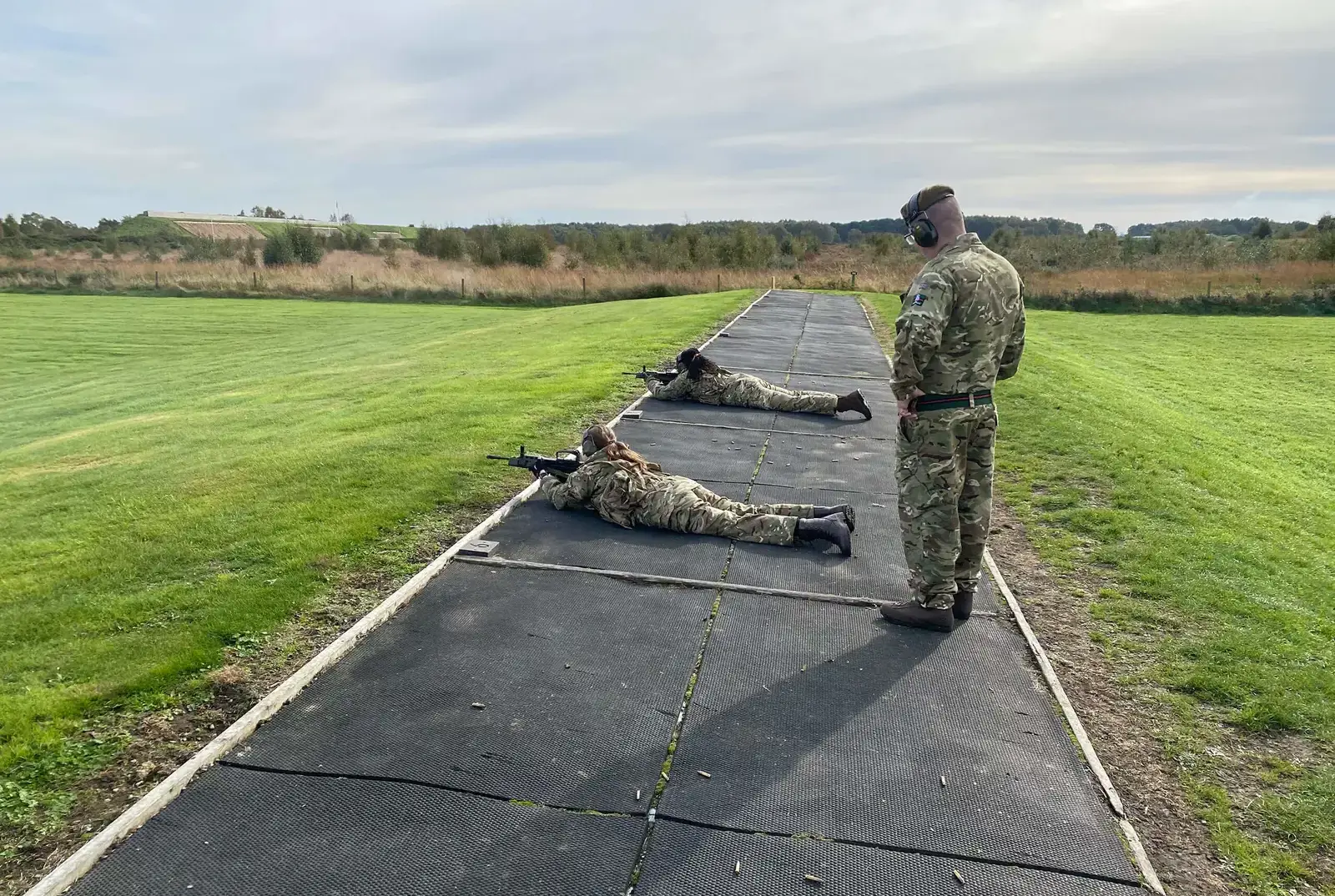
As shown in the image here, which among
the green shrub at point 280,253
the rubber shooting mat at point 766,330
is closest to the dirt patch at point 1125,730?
the rubber shooting mat at point 766,330

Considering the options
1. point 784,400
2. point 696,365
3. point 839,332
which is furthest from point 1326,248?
point 696,365

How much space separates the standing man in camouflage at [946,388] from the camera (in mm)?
4520

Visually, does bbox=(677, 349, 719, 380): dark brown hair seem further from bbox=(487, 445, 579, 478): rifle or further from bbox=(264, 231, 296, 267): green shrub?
bbox=(264, 231, 296, 267): green shrub

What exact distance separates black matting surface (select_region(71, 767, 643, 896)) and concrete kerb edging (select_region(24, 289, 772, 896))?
50 millimetres

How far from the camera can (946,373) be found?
462cm

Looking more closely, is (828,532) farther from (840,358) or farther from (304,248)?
(304,248)

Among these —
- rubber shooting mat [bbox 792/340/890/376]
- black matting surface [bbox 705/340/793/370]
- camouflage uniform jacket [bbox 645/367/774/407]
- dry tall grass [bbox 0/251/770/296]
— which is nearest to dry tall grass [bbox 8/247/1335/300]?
dry tall grass [bbox 0/251/770/296]

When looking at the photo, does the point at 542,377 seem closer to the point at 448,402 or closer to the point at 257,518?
the point at 448,402

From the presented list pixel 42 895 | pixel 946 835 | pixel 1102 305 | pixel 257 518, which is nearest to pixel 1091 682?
pixel 946 835

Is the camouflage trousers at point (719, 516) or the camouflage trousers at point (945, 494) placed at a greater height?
the camouflage trousers at point (945, 494)

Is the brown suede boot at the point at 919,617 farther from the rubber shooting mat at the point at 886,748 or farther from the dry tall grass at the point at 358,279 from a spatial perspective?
the dry tall grass at the point at 358,279

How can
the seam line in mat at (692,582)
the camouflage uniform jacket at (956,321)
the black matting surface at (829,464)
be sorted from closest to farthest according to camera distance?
the camouflage uniform jacket at (956,321) → the seam line in mat at (692,582) → the black matting surface at (829,464)

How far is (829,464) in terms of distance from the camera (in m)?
8.52

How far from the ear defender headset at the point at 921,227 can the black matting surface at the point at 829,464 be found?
10.9 ft
